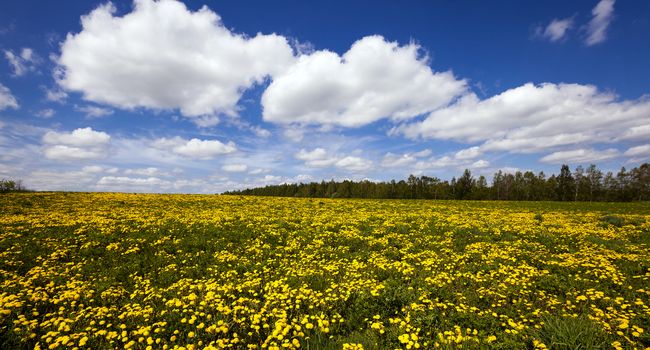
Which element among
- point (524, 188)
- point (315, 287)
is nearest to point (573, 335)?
point (315, 287)

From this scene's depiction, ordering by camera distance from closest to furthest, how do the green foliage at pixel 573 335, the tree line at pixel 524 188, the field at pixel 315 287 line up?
the green foliage at pixel 573 335
the field at pixel 315 287
the tree line at pixel 524 188

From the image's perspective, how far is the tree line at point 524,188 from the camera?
3703 inches

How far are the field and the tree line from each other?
7347cm

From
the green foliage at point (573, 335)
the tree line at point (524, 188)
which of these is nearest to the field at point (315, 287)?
the green foliage at point (573, 335)

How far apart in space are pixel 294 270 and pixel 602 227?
839 inches

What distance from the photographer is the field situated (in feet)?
20.8

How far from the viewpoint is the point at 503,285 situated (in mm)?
8859

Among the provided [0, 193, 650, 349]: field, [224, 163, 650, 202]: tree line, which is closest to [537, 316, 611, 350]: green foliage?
[0, 193, 650, 349]: field

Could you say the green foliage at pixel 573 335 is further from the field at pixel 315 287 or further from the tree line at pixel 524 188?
the tree line at pixel 524 188

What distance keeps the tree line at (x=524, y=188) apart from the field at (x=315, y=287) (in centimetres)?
7347

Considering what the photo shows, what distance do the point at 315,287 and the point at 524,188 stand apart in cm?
12787

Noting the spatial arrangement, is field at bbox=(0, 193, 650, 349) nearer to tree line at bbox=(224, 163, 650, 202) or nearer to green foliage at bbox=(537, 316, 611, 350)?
green foliage at bbox=(537, 316, 611, 350)

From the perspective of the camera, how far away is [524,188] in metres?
112

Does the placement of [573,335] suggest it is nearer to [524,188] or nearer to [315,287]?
[315,287]
